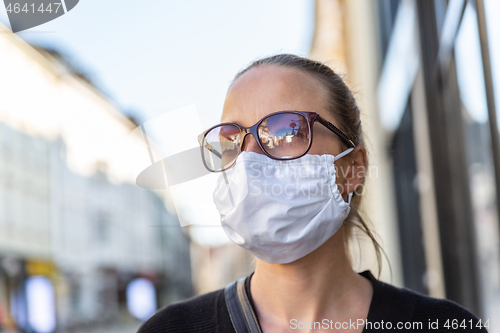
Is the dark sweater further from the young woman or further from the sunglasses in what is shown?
the sunglasses

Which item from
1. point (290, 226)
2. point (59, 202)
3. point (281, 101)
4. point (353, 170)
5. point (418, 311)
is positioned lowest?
point (418, 311)

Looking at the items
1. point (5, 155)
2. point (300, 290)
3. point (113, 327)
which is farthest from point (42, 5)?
point (113, 327)

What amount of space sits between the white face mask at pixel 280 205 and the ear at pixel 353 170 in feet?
0.30

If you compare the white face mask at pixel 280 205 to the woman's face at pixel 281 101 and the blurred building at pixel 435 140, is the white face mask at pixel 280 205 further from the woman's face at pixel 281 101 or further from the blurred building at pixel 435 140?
the blurred building at pixel 435 140

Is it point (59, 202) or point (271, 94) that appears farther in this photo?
point (59, 202)

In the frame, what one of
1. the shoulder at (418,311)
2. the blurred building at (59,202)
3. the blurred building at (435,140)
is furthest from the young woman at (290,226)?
the blurred building at (59,202)

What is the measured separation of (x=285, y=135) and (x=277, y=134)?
1.0 inches

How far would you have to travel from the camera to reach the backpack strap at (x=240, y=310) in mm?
1350

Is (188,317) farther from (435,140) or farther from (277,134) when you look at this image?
(435,140)

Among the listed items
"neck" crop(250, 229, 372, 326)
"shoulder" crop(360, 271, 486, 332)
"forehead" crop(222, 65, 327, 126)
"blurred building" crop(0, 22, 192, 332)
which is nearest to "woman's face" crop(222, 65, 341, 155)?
"forehead" crop(222, 65, 327, 126)

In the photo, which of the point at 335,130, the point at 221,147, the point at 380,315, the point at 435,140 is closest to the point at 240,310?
the point at 380,315

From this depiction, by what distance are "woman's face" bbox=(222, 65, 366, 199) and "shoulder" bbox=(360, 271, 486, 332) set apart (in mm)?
358

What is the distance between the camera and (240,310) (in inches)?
55.0

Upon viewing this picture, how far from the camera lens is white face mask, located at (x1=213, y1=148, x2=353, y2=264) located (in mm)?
1382
